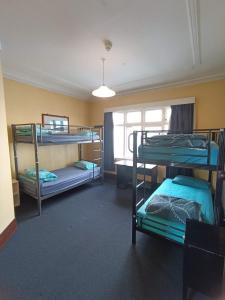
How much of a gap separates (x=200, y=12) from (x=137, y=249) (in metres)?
2.80

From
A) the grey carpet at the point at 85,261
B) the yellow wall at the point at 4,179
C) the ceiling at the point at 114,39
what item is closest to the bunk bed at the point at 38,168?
the grey carpet at the point at 85,261

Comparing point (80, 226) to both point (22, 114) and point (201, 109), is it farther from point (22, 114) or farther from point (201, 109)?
point (201, 109)

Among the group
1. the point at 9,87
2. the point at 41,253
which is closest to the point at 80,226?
the point at 41,253

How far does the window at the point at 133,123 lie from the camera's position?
3.93 metres

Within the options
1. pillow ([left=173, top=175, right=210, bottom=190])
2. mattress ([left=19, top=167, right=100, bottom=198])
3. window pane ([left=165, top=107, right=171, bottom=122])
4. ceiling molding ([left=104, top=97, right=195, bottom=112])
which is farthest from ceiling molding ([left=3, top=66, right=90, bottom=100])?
pillow ([left=173, top=175, right=210, bottom=190])

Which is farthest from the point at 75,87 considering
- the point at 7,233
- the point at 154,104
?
the point at 7,233

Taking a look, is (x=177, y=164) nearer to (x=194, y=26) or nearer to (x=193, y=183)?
(x=193, y=183)

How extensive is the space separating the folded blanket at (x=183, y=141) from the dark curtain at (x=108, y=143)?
2.87 m

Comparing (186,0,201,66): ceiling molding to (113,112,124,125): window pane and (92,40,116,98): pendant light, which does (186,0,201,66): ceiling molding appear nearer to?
(92,40,116,98): pendant light

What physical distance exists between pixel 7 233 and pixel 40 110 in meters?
2.68

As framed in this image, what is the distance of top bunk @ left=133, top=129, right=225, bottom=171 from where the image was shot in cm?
155

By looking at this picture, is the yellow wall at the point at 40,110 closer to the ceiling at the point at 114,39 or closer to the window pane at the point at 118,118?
the ceiling at the point at 114,39

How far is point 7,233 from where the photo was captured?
2090 mm

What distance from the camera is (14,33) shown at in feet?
6.25
